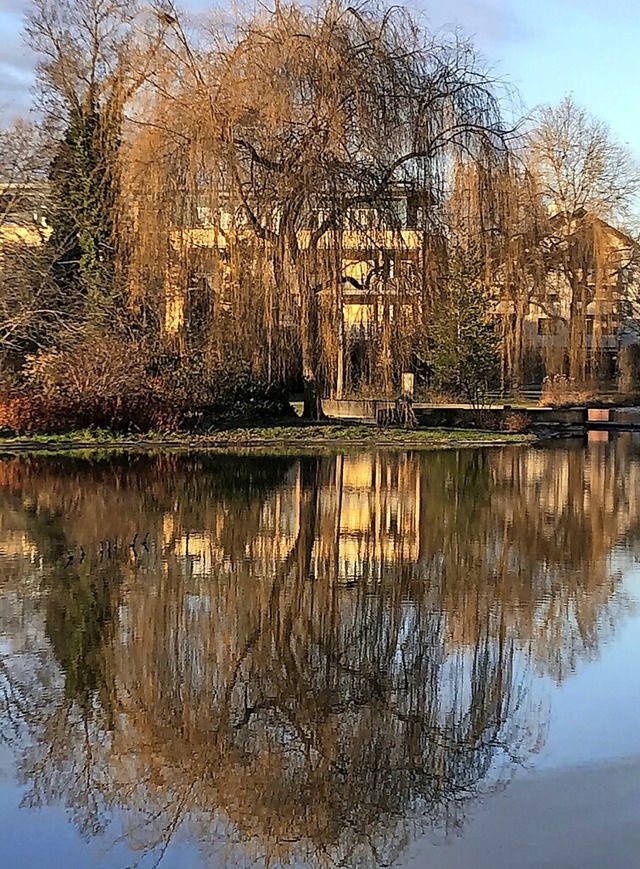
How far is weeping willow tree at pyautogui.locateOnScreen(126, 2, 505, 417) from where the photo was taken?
77.8 feet

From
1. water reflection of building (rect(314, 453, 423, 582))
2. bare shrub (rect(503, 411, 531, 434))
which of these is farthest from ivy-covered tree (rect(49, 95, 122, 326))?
bare shrub (rect(503, 411, 531, 434))

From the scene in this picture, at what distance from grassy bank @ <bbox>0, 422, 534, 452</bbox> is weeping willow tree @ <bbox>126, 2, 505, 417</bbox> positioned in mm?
1803

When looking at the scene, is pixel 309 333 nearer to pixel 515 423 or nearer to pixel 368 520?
pixel 515 423

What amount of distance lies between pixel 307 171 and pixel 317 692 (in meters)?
18.3


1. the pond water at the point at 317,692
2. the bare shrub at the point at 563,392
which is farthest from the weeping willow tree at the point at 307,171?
the bare shrub at the point at 563,392

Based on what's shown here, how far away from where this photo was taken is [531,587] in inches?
397

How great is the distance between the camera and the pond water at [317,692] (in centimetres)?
509

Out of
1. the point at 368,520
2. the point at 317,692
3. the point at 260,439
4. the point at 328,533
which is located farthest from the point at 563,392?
the point at 317,692

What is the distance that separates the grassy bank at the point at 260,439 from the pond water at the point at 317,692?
1138cm

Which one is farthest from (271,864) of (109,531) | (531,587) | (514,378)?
(514,378)

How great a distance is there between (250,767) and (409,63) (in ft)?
70.8

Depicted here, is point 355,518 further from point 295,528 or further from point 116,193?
point 116,193

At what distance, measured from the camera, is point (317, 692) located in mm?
7000

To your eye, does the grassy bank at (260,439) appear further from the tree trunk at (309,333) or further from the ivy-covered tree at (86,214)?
the ivy-covered tree at (86,214)
